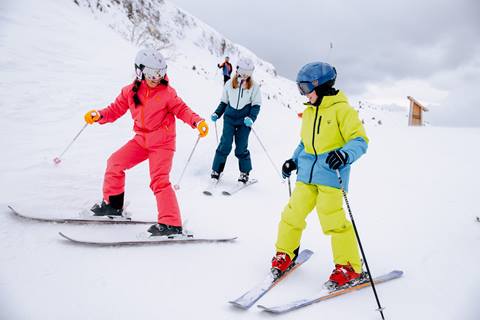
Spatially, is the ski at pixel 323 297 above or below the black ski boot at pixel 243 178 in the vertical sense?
below

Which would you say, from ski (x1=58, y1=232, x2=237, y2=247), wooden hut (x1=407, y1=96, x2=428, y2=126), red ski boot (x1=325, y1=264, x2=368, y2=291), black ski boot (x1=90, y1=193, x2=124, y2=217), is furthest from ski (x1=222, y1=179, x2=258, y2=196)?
wooden hut (x1=407, y1=96, x2=428, y2=126)

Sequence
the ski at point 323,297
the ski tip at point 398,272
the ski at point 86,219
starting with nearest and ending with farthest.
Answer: the ski at point 323,297, the ski tip at point 398,272, the ski at point 86,219

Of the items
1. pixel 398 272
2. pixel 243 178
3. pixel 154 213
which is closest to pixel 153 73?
pixel 154 213

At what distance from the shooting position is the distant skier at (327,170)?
114 inches

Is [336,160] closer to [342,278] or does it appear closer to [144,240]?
[342,278]

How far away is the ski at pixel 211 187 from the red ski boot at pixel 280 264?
2465 millimetres

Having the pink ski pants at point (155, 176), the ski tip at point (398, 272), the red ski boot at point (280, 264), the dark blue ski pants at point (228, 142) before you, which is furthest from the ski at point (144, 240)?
the dark blue ski pants at point (228, 142)

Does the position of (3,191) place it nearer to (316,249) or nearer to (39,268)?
(39,268)

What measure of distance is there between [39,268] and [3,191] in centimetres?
140

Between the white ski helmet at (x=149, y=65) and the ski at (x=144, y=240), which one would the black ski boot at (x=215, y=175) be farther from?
the white ski helmet at (x=149, y=65)

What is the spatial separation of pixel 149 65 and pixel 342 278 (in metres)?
2.83

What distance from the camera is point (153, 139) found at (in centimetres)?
365

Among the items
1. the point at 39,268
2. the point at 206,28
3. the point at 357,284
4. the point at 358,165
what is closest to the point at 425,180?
the point at 358,165

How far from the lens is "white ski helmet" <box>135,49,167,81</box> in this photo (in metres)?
3.46
